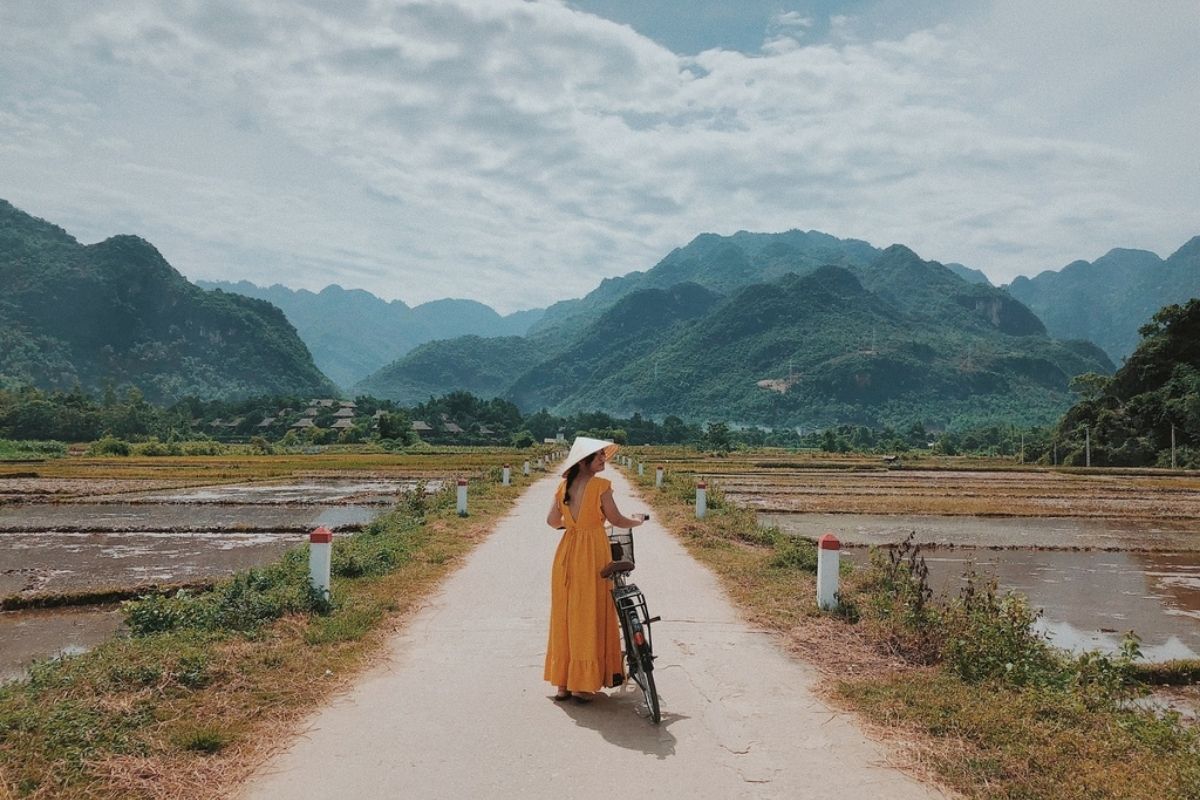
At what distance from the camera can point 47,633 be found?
304 inches

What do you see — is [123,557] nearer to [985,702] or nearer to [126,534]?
[126,534]

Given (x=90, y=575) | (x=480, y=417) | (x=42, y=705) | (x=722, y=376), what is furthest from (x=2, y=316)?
(x=42, y=705)

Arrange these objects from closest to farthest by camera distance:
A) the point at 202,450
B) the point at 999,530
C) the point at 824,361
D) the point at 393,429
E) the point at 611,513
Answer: the point at 611,513
the point at 999,530
the point at 202,450
the point at 393,429
the point at 824,361

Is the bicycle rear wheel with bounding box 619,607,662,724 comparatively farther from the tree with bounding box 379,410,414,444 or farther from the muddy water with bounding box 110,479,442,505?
the tree with bounding box 379,410,414,444

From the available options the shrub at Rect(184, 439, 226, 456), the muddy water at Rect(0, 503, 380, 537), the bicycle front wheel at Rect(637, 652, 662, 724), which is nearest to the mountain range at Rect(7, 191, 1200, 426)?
the shrub at Rect(184, 439, 226, 456)

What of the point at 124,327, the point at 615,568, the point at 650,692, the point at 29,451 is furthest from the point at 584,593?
the point at 124,327

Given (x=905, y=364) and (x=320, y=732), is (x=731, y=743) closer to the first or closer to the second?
(x=320, y=732)

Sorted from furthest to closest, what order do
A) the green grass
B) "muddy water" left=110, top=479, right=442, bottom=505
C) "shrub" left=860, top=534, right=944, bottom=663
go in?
the green grass < "muddy water" left=110, top=479, right=442, bottom=505 < "shrub" left=860, top=534, right=944, bottom=663

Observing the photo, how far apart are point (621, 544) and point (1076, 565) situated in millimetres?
11870

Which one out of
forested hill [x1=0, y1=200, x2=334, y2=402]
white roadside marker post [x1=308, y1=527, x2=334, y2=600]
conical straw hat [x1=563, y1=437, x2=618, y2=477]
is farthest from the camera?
forested hill [x1=0, y1=200, x2=334, y2=402]

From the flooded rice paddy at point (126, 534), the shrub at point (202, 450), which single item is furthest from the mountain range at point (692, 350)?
the flooded rice paddy at point (126, 534)

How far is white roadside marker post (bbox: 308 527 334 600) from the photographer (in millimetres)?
6781

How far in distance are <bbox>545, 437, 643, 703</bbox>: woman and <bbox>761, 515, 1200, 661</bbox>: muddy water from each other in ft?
15.5

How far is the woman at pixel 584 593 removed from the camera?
15.1 ft
